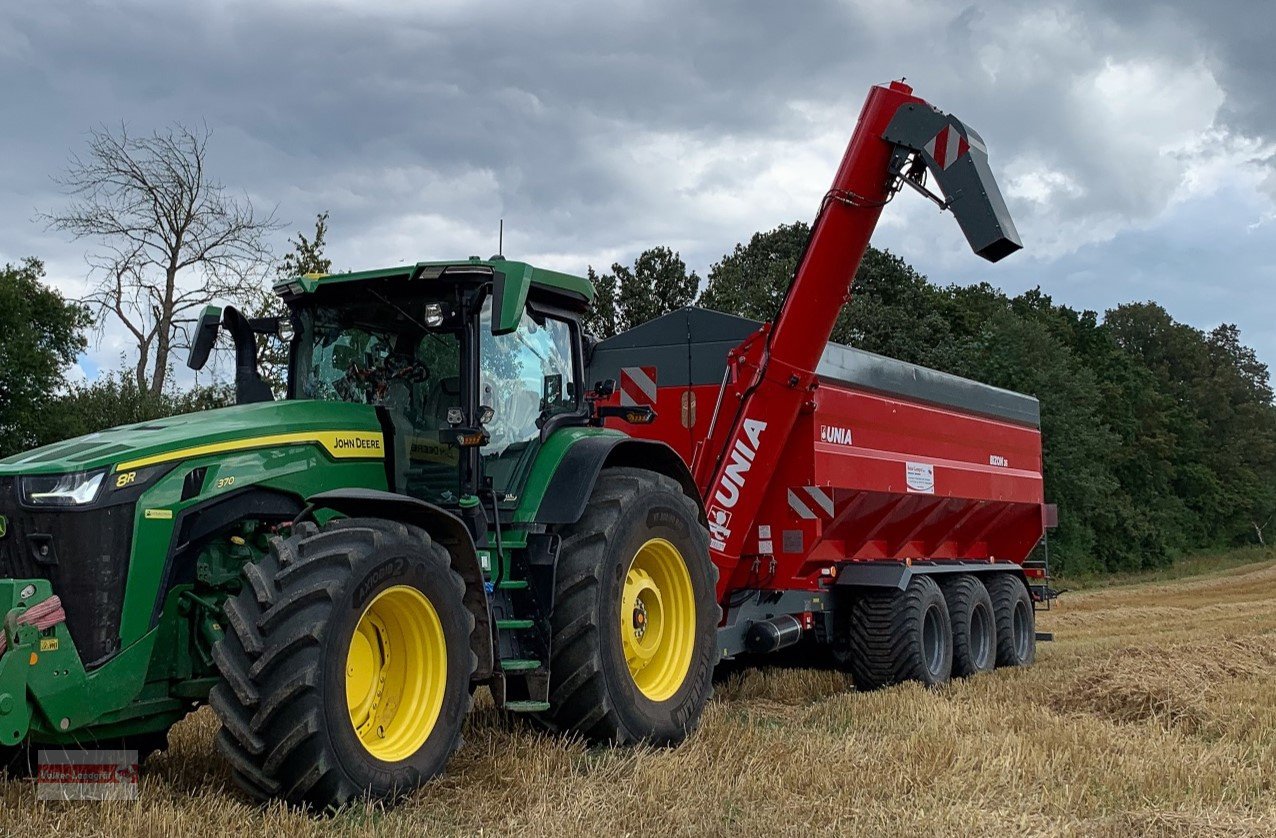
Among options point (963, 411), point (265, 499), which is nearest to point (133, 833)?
point (265, 499)

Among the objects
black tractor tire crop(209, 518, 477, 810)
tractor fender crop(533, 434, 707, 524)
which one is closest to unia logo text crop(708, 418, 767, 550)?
tractor fender crop(533, 434, 707, 524)

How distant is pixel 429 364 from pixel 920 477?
5.62m

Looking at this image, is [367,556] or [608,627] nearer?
[367,556]

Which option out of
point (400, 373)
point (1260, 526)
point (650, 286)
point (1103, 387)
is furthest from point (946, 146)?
point (1260, 526)

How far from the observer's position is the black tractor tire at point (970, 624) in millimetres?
10305

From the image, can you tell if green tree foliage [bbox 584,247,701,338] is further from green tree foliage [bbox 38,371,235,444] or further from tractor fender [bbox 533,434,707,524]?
tractor fender [bbox 533,434,707,524]

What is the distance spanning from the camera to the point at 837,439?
8.98 metres

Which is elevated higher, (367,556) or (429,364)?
(429,364)

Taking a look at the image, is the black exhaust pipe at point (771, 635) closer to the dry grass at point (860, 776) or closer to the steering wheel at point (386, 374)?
the dry grass at point (860, 776)

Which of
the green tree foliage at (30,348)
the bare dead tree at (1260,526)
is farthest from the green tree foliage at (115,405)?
the bare dead tree at (1260,526)

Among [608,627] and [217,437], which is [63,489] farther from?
[608,627]

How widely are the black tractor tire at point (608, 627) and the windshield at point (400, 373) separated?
0.71 meters

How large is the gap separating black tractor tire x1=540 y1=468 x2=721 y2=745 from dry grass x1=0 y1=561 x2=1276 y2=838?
0.15 metres

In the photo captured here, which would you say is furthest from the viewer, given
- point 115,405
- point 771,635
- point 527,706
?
point 115,405
